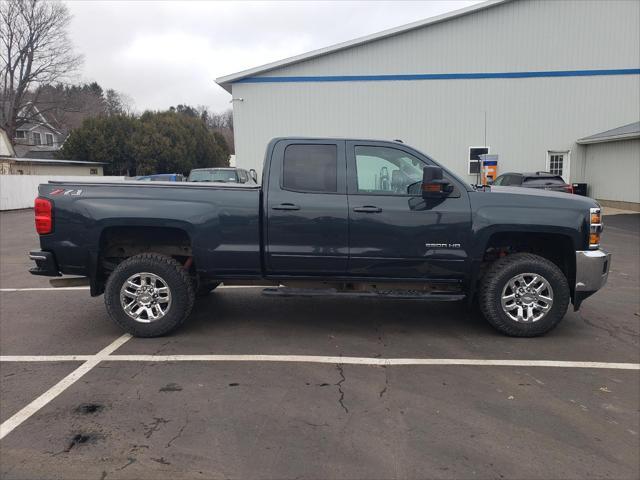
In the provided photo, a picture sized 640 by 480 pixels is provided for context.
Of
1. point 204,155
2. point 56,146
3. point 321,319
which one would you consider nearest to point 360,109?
point 321,319

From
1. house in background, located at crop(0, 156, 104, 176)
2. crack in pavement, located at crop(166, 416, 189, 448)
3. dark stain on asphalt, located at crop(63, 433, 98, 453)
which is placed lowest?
crack in pavement, located at crop(166, 416, 189, 448)

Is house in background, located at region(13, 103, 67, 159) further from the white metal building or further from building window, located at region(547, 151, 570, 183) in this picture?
building window, located at region(547, 151, 570, 183)

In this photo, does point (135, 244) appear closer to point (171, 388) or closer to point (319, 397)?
point (171, 388)

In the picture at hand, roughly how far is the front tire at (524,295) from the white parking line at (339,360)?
24.8 inches

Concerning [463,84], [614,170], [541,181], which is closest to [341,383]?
[541,181]

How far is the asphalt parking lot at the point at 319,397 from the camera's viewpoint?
10.1 ft

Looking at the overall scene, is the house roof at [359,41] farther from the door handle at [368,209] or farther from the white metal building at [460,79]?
the door handle at [368,209]

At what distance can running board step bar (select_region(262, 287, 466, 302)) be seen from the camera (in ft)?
17.2

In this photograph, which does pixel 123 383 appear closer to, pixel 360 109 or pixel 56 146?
pixel 360 109

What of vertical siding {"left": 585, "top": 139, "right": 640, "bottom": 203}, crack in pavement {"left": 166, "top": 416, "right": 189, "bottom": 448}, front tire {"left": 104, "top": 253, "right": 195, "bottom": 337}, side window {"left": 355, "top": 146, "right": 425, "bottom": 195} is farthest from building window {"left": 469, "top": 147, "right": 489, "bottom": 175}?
crack in pavement {"left": 166, "top": 416, "right": 189, "bottom": 448}

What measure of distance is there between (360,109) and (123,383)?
1974 centimetres

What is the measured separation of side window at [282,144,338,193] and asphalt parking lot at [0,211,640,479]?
61.9 inches

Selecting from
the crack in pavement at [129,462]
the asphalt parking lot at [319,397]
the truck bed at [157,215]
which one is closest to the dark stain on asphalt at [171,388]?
the asphalt parking lot at [319,397]

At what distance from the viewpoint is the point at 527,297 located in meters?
5.24
